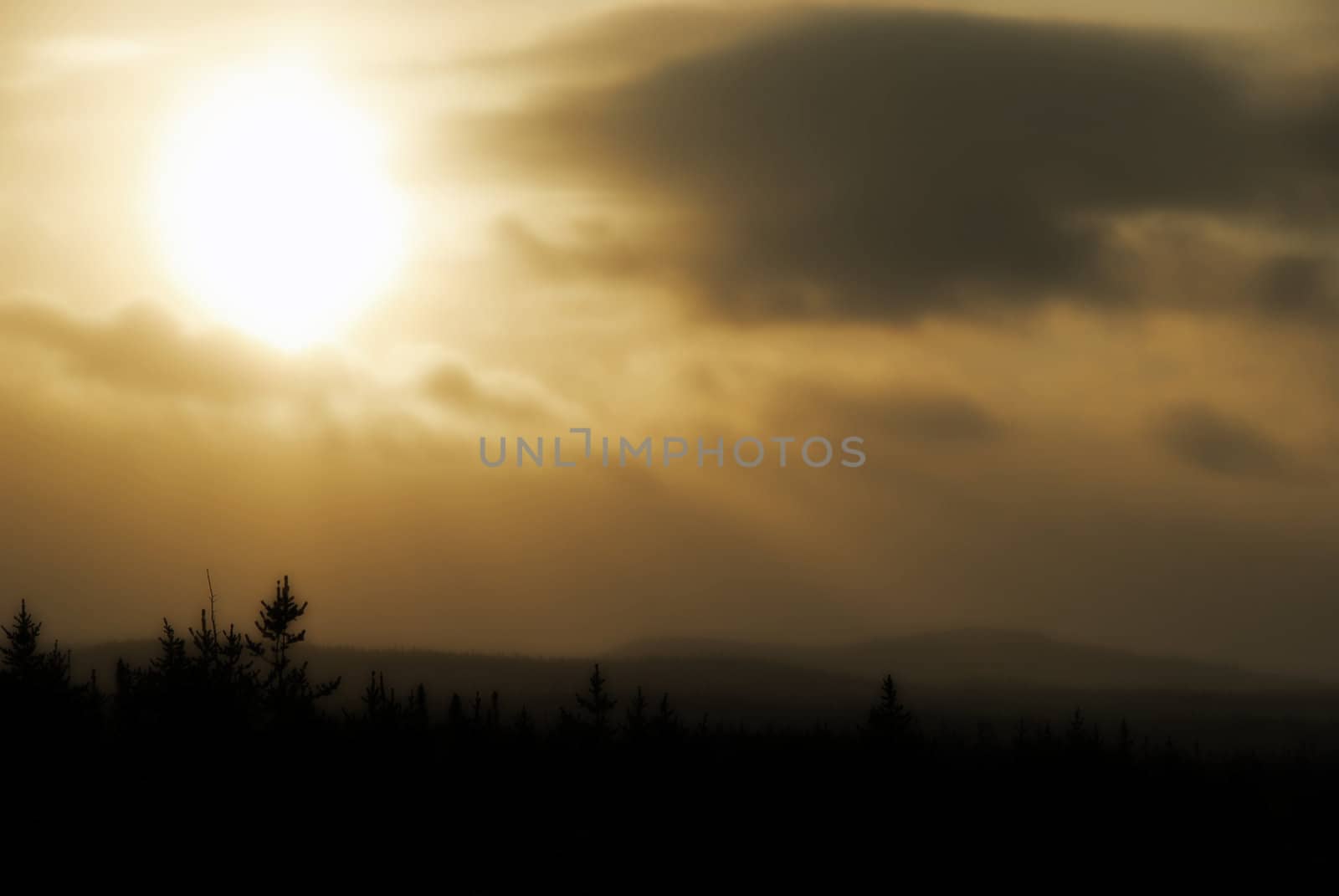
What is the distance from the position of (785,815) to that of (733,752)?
5755cm

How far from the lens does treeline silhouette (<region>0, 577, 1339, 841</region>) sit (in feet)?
294

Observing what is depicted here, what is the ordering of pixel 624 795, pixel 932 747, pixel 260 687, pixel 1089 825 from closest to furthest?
pixel 260 687 < pixel 624 795 < pixel 1089 825 < pixel 932 747

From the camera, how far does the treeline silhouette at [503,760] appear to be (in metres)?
89.6

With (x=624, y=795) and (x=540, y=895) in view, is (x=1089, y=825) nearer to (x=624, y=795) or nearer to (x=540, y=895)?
(x=624, y=795)

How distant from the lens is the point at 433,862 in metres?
89.6

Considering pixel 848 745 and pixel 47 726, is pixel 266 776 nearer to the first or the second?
pixel 47 726

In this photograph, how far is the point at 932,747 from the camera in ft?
569

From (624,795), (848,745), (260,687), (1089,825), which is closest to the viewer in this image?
(260,687)

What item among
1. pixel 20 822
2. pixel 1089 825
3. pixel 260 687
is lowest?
pixel 1089 825

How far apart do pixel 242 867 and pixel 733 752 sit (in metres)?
110

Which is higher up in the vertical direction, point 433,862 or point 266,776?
point 266,776

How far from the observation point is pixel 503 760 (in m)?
131

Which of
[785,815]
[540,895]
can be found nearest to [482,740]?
[785,815]

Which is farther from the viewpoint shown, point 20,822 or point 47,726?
point 47,726
